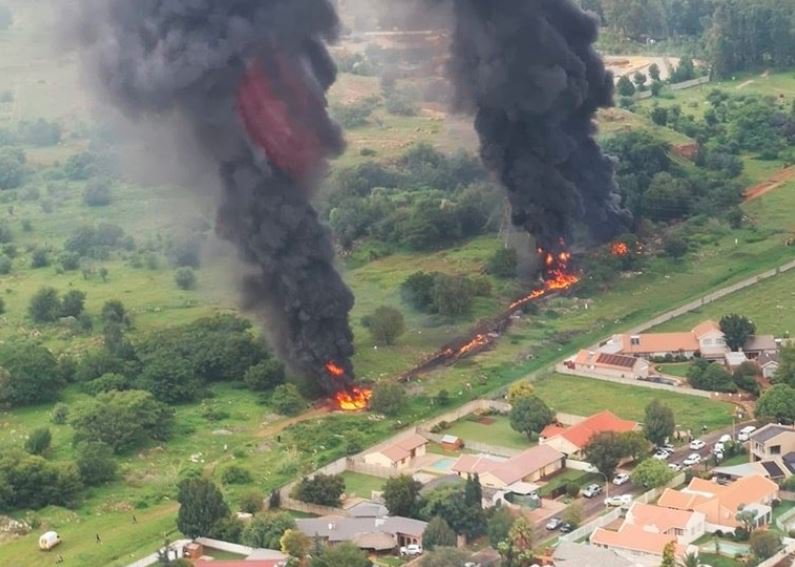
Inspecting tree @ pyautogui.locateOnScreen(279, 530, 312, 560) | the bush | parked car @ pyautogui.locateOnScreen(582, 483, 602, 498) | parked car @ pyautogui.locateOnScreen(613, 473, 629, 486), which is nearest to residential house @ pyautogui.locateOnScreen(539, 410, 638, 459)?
parked car @ pyautogui.locateOnScreen(613, 473, 629, 486)

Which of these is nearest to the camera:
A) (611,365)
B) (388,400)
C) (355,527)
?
(355,527)

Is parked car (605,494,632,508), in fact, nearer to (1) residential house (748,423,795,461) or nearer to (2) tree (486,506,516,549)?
(2) tree (486,506,516,549)

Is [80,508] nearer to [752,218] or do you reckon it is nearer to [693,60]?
[752,218]

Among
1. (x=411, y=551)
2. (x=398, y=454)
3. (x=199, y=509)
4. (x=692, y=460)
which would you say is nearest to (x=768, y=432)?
(x=692, y=460)

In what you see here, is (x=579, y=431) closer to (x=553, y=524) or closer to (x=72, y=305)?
(x=553, y=524)

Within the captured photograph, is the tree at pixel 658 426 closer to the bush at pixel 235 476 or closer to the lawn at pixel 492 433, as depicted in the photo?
the lawn at pixel 492 433

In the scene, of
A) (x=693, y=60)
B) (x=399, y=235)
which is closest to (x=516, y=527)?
(x=399, y=235)

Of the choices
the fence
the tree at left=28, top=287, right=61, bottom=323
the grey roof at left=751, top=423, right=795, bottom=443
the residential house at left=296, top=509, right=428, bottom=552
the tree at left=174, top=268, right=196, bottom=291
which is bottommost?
the fence
